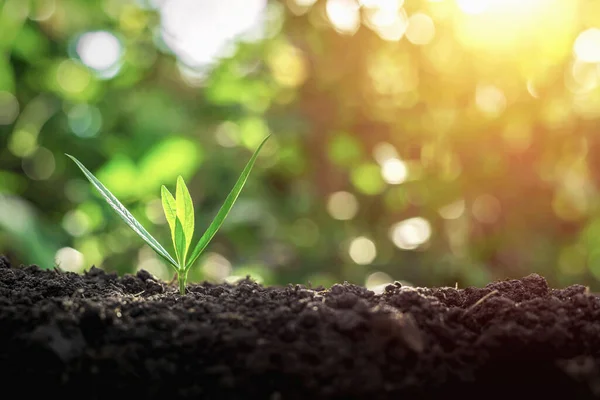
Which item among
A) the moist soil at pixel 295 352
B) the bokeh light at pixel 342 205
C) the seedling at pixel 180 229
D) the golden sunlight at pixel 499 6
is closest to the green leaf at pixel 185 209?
A: the seedling at pixel 180 229

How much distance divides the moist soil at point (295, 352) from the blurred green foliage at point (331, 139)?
1388 mm

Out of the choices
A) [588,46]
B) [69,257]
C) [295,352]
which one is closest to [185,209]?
[295,352]

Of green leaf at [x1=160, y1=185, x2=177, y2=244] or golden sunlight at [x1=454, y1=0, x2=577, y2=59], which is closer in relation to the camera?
green leaf at [x1=160, y1=185, x2=177, y2=244]

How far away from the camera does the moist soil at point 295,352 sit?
1.68 feet

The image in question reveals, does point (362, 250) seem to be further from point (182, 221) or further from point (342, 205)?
point (182, 221)

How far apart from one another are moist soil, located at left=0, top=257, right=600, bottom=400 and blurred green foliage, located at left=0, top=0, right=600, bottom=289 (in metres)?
1.39

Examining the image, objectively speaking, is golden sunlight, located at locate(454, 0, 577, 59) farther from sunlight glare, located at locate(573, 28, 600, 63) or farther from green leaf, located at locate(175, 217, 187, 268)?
green leaf, located at locate(175, 217, 187, 268)

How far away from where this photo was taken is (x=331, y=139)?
2234 millimetres

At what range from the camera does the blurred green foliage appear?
196 centimetres

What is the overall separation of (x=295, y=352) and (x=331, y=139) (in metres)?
1.75

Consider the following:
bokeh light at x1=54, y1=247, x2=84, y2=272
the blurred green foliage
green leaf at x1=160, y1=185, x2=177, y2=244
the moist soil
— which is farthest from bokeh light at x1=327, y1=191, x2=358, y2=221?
the moist soil

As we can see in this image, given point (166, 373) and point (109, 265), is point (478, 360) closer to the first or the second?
point (166, 373)

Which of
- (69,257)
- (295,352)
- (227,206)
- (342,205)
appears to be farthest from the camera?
(342,205)

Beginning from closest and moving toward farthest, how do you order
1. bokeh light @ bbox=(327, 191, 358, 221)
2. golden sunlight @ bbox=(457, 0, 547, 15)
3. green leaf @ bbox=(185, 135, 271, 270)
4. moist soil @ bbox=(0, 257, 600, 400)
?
1. moist soil @ bbox=(0, 257, 600, 400)
2. green leaf @ bbox=(185, 135, 271, 270)
3. golden sunlight @ bbox=(457, 0, 547, 15)
4. bokeh light @ bbox=(327, 191, 358, 221)
